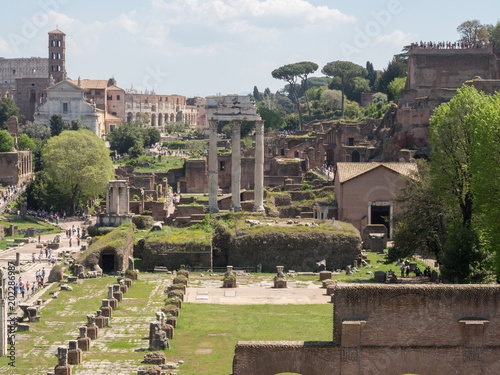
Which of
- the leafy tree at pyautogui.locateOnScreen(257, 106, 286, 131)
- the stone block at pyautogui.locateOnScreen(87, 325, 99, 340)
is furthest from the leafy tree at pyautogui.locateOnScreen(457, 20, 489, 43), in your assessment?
the stone block at pyautogui.locateOnScreen(87, 325, 99, 340)

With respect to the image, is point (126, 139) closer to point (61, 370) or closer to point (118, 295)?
point (118, 295)

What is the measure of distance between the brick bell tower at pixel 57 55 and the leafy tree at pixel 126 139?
3493cm

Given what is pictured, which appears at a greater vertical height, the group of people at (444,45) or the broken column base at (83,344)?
the group of people at (444,45)

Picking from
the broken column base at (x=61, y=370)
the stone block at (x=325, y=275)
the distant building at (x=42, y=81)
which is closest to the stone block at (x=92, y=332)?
the broken column base at (x=61, y=370)

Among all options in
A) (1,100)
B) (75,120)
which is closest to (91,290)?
(75,120)

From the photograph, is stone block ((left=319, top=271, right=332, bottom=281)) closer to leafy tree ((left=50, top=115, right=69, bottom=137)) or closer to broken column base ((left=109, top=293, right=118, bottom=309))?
broken column base ((left=109, top=293, right=118, bottom=309))

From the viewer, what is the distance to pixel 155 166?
304ft

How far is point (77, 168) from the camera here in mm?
69250

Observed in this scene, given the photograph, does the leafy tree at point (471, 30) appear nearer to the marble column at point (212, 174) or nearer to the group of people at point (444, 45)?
the group of people at point (444, 45)

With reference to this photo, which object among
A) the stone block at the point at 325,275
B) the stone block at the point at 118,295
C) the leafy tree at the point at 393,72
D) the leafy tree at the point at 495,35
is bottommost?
the stone block at the point at 118,295

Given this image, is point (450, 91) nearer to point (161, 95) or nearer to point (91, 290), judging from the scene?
point (91, 290)

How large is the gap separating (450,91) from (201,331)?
4800 cm

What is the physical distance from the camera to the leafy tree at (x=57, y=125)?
105m

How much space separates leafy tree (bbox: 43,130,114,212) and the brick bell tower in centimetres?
6236
